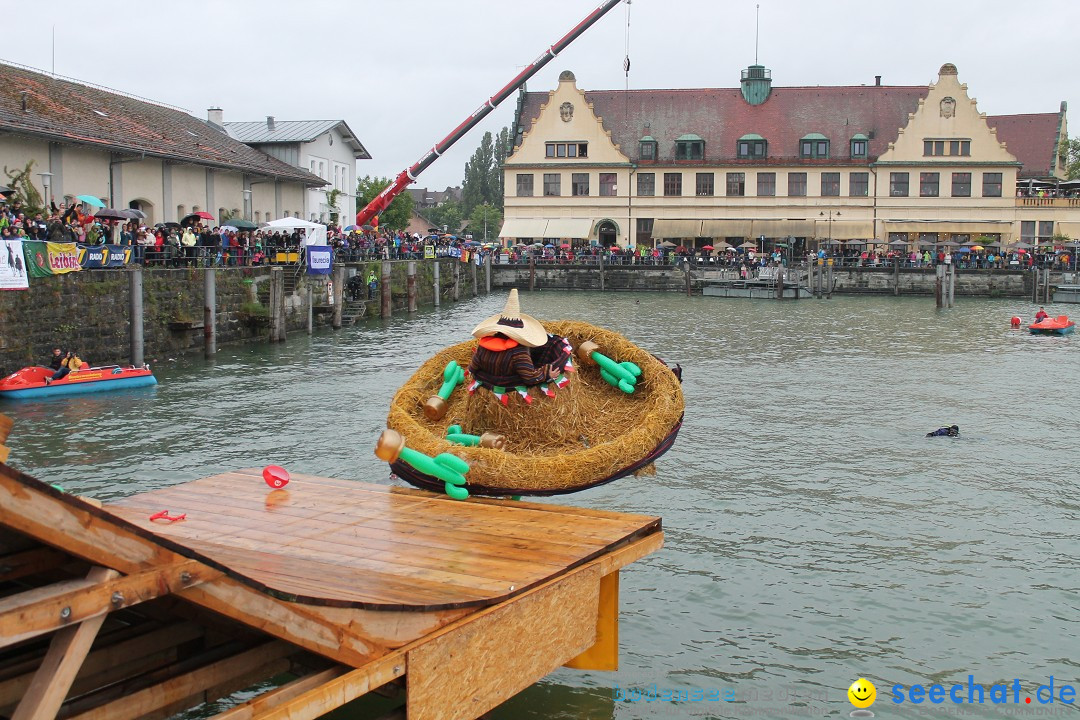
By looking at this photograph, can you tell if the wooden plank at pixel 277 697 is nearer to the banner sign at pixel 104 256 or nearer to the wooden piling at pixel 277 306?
the banner sign at pixel 104 256

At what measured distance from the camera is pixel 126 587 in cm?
560

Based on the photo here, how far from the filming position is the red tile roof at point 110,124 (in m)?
36.3

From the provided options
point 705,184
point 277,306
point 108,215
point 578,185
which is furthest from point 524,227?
point 108,215

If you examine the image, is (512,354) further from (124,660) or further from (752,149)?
(752,149)

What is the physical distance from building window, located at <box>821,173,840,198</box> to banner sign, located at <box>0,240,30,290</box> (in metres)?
63.0

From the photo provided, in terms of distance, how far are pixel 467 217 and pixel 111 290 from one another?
419 ft

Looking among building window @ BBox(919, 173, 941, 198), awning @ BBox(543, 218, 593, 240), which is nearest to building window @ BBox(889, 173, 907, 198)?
building window @ BBox(919, 173, 941, 198)

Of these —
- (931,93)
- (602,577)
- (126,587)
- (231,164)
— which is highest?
(931,93)

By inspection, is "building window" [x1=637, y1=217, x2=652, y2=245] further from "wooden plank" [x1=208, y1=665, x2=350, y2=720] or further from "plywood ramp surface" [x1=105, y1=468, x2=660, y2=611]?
"wooden plank" [x1=208, y1=665, x2=350, y2=720]

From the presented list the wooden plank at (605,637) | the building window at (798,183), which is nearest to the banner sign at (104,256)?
the wooden plank at (605,637)

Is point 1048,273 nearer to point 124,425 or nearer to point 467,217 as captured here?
point 124,425

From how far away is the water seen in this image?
10.9 meters

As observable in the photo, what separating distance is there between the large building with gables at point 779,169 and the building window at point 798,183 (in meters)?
0.10

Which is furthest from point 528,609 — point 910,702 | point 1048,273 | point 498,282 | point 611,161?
point 611,161
